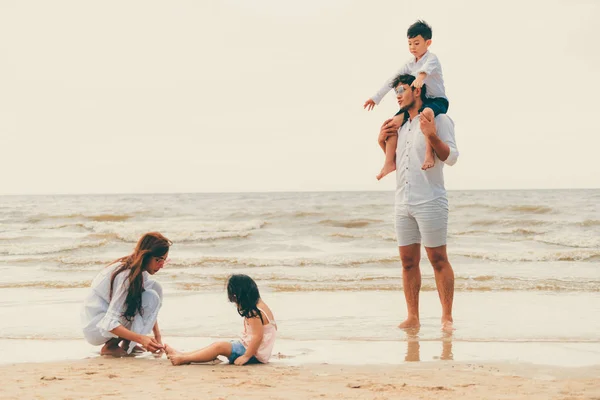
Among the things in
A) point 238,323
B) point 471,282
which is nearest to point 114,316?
point 238,323

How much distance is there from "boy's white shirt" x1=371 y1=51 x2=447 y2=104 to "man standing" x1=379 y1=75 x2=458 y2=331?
0.19 feet

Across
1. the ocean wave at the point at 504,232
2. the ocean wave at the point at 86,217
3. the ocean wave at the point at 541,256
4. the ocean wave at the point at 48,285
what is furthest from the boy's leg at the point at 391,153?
the ocean wave at the point at 86,217

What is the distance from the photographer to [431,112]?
4.97m

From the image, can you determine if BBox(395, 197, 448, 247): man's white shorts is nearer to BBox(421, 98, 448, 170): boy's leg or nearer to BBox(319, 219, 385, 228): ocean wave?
BBox(421, 98, 448, 170): boy's leg

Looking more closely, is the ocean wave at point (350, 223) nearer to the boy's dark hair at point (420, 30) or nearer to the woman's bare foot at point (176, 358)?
the boy's dark hair at point (420, 30)

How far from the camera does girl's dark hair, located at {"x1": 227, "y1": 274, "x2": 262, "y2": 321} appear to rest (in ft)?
14.5

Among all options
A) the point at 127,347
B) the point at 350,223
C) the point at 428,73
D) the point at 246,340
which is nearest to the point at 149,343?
the point at 127,347

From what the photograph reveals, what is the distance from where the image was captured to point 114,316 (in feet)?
15.3

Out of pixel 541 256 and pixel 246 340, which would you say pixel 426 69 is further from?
pixel 541 256

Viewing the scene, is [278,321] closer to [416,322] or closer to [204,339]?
[204,339]

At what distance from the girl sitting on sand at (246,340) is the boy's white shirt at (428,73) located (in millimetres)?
1891

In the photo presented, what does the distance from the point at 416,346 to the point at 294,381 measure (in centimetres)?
150

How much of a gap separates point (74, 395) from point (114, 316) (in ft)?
3.76

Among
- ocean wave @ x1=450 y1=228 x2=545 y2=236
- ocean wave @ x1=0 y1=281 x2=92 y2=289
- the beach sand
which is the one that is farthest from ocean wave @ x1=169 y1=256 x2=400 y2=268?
ocean wave @ x1=450 y1=228 x2=545 y2=236
